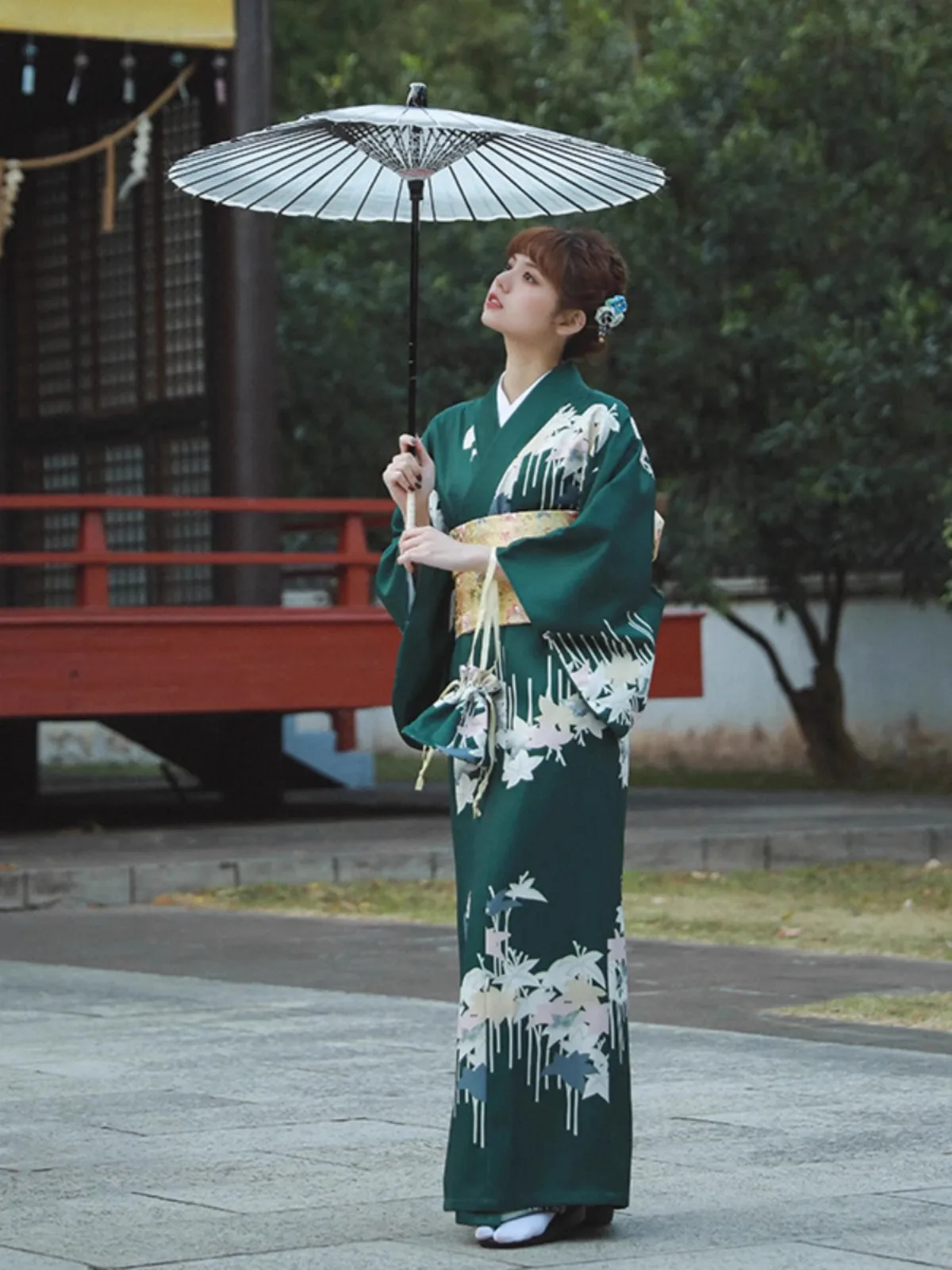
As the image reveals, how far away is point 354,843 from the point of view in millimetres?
13422

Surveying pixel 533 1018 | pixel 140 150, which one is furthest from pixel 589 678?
pixel 140 150

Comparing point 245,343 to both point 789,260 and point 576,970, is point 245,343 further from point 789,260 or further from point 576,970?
point 576,970

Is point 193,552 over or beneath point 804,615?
over

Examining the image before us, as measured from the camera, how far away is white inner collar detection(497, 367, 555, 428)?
4906mm

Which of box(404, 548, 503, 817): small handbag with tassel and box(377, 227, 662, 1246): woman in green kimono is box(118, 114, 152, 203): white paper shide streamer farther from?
box(404, 548, 503, 817): small handbag with tassel

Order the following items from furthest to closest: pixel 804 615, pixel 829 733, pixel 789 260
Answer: pixel 829 733 → pixel 804 615 → pixel 789 260

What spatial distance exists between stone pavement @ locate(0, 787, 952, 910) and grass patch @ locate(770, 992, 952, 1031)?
4797 mm

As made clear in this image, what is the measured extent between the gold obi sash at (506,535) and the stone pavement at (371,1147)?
1174 mm

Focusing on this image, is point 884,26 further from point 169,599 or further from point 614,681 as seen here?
point 614,681

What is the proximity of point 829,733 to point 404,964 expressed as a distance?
11959mm

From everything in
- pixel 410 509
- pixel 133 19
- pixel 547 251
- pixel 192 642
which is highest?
pixel 133 19

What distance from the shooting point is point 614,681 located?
188 inches

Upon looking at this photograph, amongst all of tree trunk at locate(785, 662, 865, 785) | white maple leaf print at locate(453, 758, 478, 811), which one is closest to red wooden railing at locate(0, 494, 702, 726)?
tree trunk at locate(785, 662, 865, 785)

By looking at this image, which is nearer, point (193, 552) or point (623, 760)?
point (623, 760)
